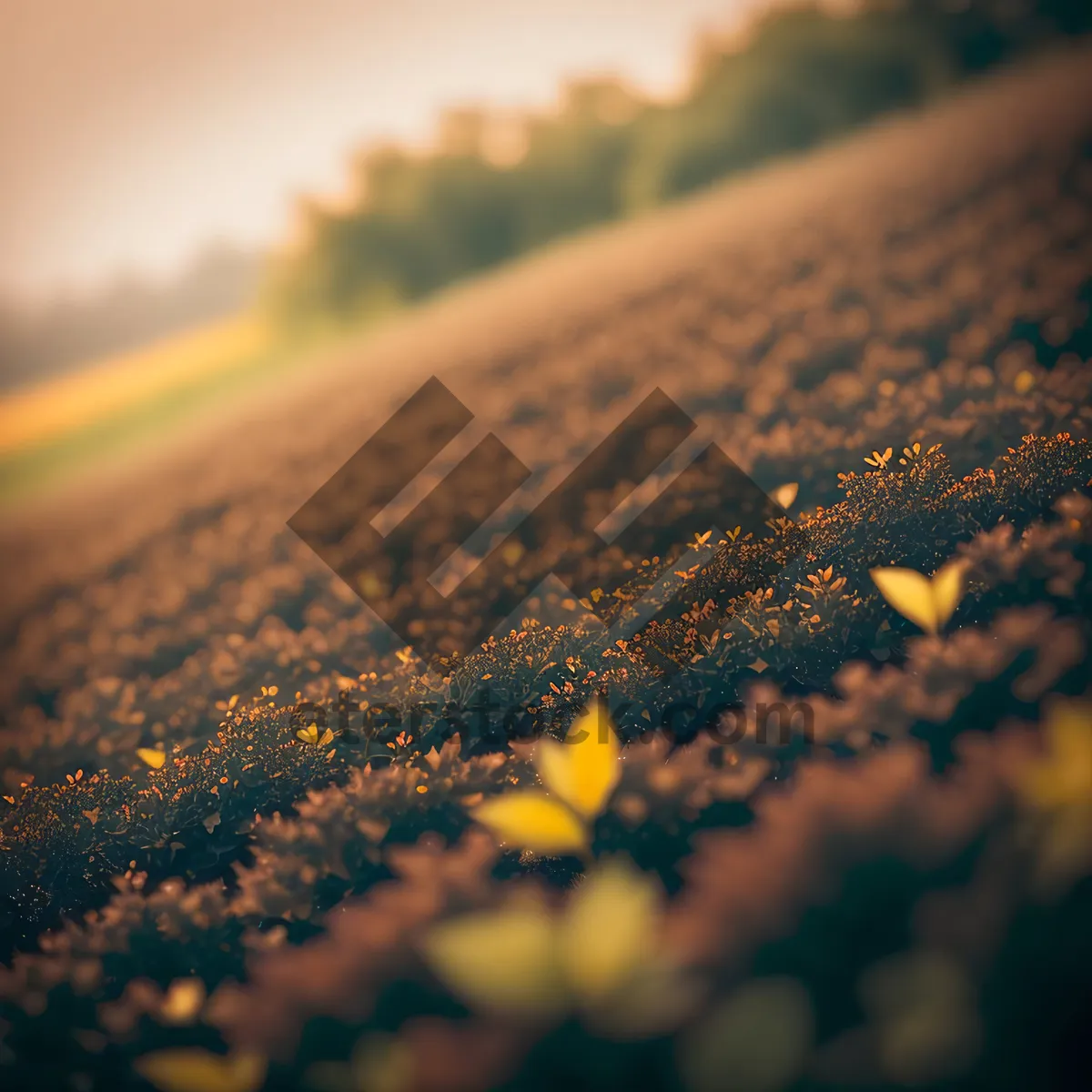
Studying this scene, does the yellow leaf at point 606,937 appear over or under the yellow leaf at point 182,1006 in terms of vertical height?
under

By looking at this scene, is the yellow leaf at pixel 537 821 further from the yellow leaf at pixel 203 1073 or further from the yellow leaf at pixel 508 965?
the yellow leaf at pixel 203 1073

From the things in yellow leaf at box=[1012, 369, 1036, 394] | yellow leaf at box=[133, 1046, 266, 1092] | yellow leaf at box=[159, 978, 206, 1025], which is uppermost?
yellow leaf at box=[159, 978, 206, 1025]

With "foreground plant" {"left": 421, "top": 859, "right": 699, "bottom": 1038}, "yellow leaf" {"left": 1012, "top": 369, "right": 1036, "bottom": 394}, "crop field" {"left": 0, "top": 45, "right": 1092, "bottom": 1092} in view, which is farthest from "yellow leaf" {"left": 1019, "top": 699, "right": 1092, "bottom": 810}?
"yellow leaf" {"left": 1012, "top": 369, "right": 1036, "bottom": 394}

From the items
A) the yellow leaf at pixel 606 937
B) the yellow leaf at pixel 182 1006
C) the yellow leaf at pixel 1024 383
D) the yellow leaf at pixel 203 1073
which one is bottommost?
the yellow leaf at pixel 1024 383

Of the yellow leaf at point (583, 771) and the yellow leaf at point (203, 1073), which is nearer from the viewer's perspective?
the yellow leaf at point (203, 1073)

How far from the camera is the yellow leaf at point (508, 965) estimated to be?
1107mm

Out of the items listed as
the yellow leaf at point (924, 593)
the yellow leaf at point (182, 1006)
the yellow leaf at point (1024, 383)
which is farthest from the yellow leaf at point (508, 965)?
the yellow leaf at point (1024, 383)

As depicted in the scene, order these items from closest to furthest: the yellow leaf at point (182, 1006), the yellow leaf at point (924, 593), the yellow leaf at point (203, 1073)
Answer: the yellow leaf at point (203, 1073) → the yellow leaf at point (182, 1006) → the yellow leaf at point (924, 593)

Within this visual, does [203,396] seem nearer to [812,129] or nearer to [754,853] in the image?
[812,129]

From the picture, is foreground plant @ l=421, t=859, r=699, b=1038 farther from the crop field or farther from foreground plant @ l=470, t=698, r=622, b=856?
foreground plant @ l=470, t=698, r=622, b=856

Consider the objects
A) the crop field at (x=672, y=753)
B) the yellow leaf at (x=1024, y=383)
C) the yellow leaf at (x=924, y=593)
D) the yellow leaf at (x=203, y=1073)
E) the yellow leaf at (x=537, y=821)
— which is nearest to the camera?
the crop field at (x=672, y=753)

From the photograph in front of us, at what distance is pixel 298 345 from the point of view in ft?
70.1

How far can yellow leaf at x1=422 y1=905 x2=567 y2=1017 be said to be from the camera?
1107 millimetres

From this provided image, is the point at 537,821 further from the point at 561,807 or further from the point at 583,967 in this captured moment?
the point at 583,967
